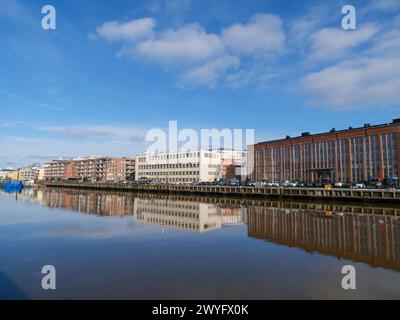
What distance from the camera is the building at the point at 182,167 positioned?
125562 mm

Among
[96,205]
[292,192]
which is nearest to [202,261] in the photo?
[96,205]

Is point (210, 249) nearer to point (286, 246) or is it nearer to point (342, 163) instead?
point (286, 246)

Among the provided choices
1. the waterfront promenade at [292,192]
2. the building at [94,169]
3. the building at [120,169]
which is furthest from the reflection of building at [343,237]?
the building at [94,169]

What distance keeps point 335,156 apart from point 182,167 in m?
65.8

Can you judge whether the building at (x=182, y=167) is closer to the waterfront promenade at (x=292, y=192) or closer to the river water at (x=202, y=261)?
the waterfront promenade at (x=292, y=192)

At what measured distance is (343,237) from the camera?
2156cm

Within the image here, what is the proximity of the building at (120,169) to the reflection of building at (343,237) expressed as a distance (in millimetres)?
154127

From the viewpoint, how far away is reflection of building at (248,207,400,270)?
1684 cm

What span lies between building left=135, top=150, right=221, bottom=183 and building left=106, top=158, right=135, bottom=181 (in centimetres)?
2919

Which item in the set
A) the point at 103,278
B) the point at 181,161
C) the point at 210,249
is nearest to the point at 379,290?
the point at 210,249
